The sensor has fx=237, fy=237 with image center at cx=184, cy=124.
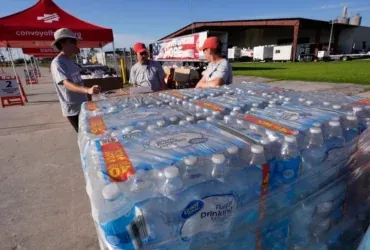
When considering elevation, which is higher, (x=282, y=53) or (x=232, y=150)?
(x=232, y=150)

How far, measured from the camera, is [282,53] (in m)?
37.8

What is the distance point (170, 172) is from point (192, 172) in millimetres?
159

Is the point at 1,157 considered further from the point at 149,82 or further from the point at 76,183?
the point at 149,82

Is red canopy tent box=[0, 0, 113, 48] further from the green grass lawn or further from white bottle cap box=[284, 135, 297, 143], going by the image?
the green grass lawn

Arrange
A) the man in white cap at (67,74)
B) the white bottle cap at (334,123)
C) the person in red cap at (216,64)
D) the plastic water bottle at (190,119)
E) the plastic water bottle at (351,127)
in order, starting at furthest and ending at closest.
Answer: the person in red cap at (216,64) → the man in white cap at (67,74) → the plastic water bottle at (190,119) → the plastic water bottle at (351,127) → the white bottle cap at (334,123)

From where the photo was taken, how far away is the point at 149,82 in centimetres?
441

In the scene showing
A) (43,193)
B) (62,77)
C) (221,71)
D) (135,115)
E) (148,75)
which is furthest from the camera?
(148,75)

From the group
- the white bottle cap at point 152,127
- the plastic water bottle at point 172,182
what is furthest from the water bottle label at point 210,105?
the plastic water bottle at point 172,182

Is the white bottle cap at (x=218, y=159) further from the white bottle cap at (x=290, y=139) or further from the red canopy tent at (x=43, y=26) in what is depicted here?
the red canopy tent at (x=43, y=26)

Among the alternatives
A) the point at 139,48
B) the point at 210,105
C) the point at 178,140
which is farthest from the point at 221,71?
the point at 178,140

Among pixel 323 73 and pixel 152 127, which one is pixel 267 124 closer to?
pixel 152 127

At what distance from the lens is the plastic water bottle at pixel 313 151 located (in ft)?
5.07

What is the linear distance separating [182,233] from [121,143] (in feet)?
2.05

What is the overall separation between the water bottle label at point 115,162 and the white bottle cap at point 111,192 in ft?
0.21
